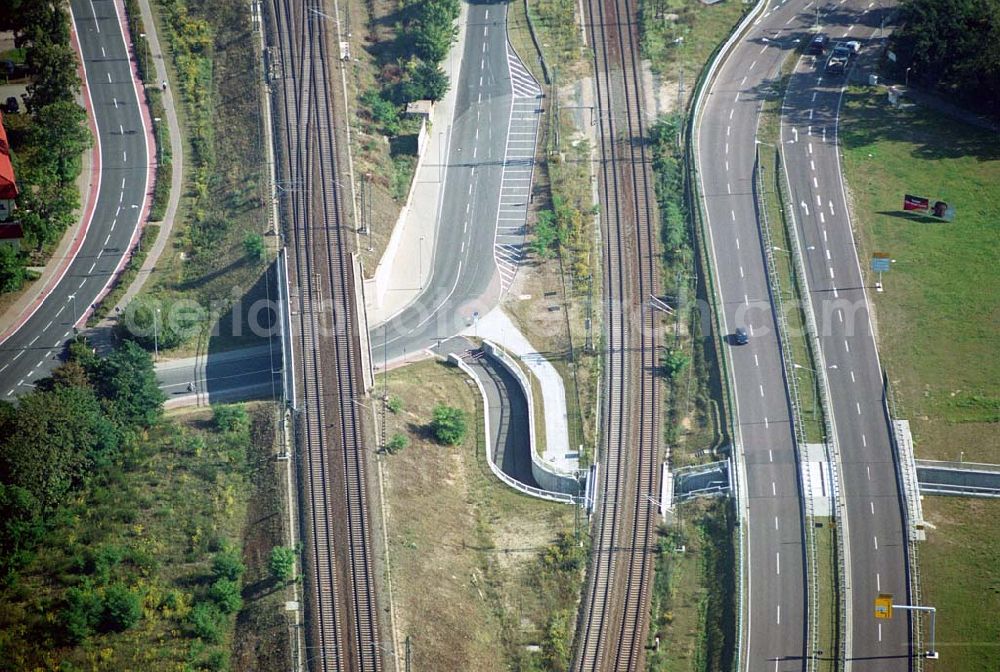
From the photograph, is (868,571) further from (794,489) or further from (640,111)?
(640,111)

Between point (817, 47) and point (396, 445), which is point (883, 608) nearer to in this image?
point (396, 445)

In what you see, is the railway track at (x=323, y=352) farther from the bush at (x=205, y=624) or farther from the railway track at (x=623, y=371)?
the railway track at (x=623, y=371)

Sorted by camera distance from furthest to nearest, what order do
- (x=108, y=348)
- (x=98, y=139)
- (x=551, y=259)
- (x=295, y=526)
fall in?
1. (x=98, y=139)
2. (x=551, y=259)
3. (x=108, y=348)
4. (x=295, y=526)

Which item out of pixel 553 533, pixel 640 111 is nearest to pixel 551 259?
pixel 640 111

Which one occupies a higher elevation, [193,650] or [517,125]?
[517,125]

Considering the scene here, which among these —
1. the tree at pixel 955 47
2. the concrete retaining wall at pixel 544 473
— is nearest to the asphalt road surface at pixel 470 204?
the concrete retaining wall at pixel 544 473

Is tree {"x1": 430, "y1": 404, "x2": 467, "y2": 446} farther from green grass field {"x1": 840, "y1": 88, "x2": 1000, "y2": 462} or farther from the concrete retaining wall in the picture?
green grass field {"x1": 840, "y1": 88, "x2": 1000, "y2": 462}

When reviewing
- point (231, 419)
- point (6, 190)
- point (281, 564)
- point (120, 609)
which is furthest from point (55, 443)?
point (6, 190)
